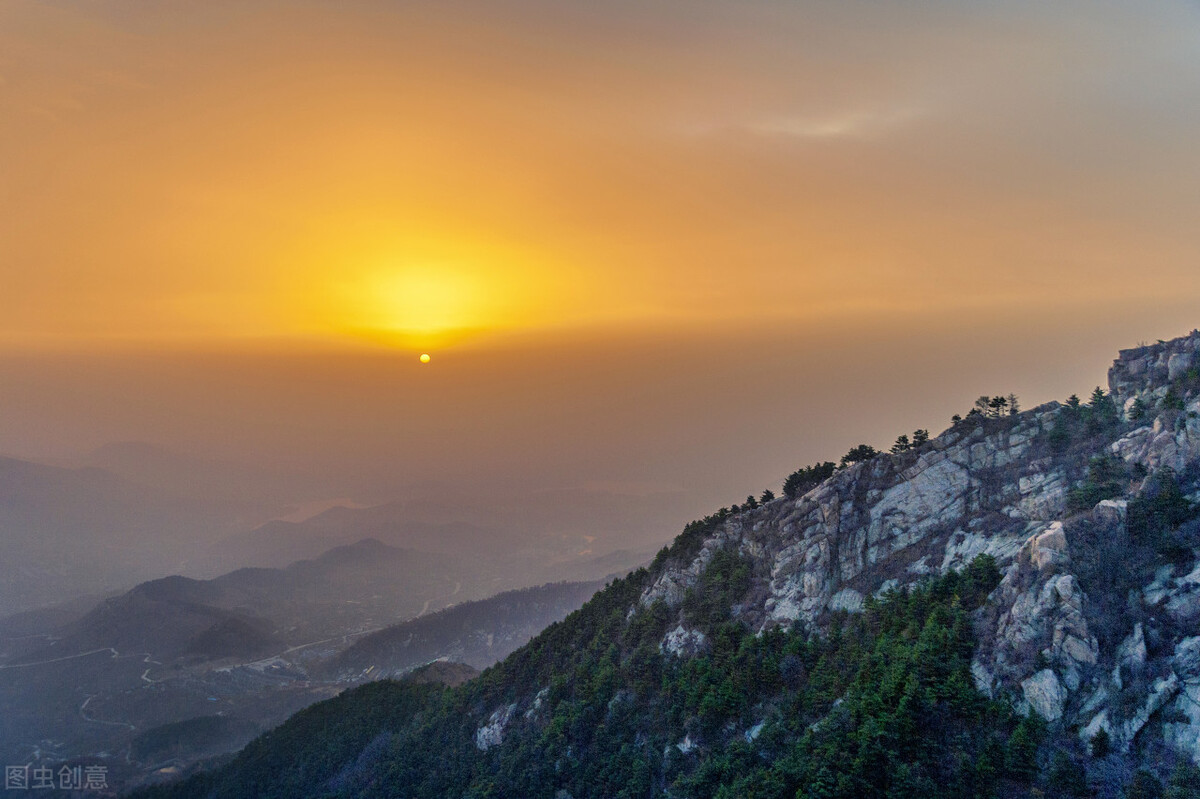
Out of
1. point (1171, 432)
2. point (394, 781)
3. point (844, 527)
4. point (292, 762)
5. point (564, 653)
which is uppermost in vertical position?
point (1171, 432)

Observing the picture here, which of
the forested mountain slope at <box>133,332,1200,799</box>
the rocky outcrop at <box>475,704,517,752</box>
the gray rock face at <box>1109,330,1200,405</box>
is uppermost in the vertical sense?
the gray rock face at <box>1109,330,1200,405</box>

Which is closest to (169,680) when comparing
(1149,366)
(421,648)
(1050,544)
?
(421,648)

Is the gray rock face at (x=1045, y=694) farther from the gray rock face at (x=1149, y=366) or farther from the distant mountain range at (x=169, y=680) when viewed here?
the distant mountain range at (x=169, y=680)

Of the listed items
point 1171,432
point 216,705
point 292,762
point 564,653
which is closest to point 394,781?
point 564,653

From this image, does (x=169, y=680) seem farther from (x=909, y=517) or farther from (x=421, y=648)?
(x=909, y=517)

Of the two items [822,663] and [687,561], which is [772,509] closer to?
[687,561]

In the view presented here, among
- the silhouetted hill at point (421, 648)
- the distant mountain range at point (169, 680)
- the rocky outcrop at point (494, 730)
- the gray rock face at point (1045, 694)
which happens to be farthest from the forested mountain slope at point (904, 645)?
the silhouetted hill at point (421, 648)

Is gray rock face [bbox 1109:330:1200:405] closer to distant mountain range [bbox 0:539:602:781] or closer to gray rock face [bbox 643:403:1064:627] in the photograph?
gray rock face [bbox 643:403:1064:627]

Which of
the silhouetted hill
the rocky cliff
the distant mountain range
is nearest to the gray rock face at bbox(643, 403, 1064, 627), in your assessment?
the rocky cliff

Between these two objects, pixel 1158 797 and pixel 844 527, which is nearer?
pixel 1158 797
